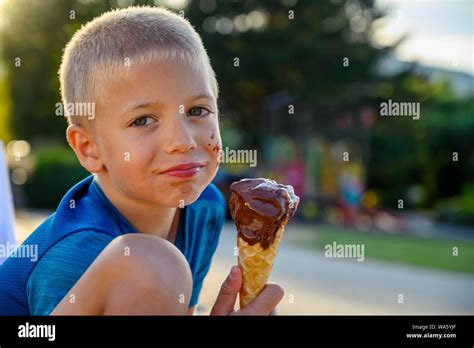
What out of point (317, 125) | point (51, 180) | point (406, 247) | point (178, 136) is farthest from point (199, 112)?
point (317, 125)

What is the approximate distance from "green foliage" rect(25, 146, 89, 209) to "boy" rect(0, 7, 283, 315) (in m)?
12.5

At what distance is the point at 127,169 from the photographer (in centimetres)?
142

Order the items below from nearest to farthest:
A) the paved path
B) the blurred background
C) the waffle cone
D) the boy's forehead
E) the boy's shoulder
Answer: the boy's forehead → the waffle cone → the boy's shoulder → the paved path → the blurred background

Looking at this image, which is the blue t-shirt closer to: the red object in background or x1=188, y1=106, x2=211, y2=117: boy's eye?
x1=188, y1=106, x2=211, y2=117: boy's eye

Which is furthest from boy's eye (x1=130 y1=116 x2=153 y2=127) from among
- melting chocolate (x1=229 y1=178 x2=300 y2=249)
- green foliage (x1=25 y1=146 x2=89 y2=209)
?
green foliage (x1=25 y1=146 x2=89 y2=209)

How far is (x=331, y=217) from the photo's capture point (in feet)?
49.9

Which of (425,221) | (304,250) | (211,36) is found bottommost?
(425,221)

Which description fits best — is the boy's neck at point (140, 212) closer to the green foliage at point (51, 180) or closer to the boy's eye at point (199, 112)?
the boy's eye at point (199, 112)

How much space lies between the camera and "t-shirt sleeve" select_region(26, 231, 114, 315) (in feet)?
4.20

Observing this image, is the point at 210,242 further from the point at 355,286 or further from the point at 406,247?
the point at 406,247

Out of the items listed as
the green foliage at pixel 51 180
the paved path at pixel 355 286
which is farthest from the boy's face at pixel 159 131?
the green foliage at pixel 51 180
